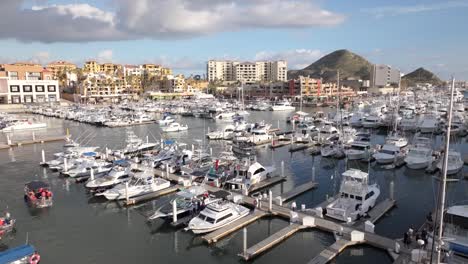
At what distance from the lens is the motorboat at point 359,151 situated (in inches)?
1534

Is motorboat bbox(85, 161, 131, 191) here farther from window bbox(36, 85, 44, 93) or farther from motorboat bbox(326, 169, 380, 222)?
window bbox(36, 85, 44, 93)

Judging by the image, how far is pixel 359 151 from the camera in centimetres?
3919

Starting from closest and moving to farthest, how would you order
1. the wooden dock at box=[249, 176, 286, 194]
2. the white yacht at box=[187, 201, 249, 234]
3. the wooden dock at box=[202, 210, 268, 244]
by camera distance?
the wooden dock at box=[202, 210, 268, 244]
the white yacht at box=[187, 201, 249, 234]
the wooden dock at box=[249, 176, 286, 194]

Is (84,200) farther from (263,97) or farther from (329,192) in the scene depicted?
(263,97)

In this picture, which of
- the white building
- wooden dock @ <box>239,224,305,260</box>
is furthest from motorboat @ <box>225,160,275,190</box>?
the white building

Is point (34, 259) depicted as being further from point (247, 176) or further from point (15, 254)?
point (247, 176)

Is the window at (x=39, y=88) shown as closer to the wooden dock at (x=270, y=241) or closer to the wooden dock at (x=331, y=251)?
the wooden dock at (x=270, y=241)

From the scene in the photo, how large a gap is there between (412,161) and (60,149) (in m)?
43.8

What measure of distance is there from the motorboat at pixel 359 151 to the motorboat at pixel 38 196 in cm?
2997

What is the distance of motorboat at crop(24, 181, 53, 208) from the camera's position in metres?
25.6

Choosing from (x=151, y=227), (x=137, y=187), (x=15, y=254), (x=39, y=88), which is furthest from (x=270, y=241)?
(x=39, y=88)

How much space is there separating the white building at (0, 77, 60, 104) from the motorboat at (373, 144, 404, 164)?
4308 inches

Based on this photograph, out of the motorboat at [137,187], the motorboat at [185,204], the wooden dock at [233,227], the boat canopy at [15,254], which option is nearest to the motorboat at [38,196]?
the motorboat at [137,187]

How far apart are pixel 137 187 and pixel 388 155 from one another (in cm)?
2630
